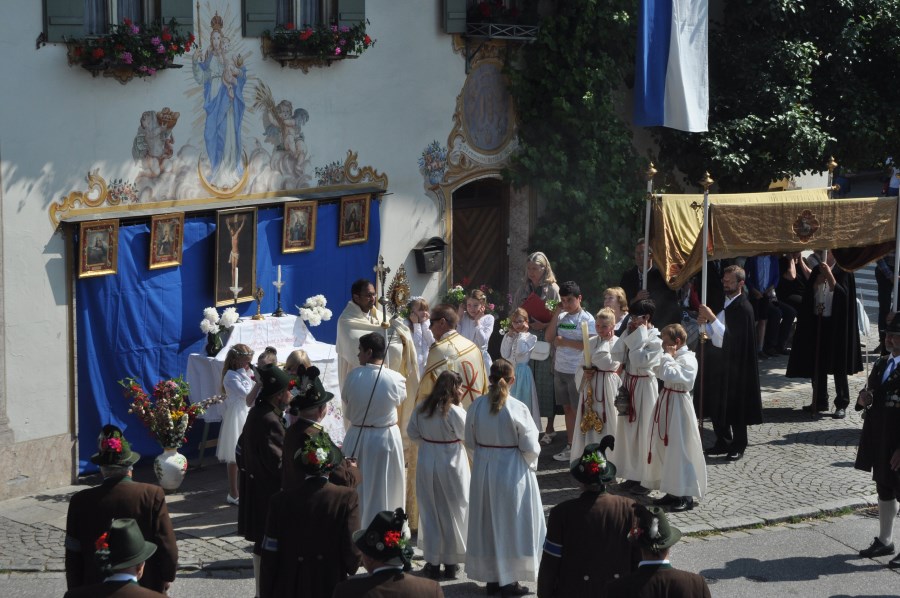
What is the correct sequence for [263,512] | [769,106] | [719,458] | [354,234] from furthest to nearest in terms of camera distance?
[769,106] → [354,234] → [719,458] → [263,512]

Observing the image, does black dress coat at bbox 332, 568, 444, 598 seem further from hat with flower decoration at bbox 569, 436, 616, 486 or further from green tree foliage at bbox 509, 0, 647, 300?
green tree foliage at bbox 509, 0, 647, 300

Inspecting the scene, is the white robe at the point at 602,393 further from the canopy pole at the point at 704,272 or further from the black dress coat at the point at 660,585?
the black dress coat at the point at 660,585

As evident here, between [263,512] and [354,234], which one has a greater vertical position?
[354,234]

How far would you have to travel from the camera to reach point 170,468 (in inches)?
484

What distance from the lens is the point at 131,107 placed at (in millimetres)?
12930

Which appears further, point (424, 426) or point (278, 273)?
point (278, 273)

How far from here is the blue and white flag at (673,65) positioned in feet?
54.0

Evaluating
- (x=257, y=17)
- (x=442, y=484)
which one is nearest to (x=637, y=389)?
(x=442, y=484)

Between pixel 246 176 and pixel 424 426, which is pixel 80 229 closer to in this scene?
pixel 246 176

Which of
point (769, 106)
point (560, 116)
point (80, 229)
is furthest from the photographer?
point (769, 106)

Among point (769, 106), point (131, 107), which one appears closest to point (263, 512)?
point (131, 107)

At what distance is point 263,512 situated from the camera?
9.39m

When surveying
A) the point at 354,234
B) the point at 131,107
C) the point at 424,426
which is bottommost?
the point at 424,426

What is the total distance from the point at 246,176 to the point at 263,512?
5.52 m
